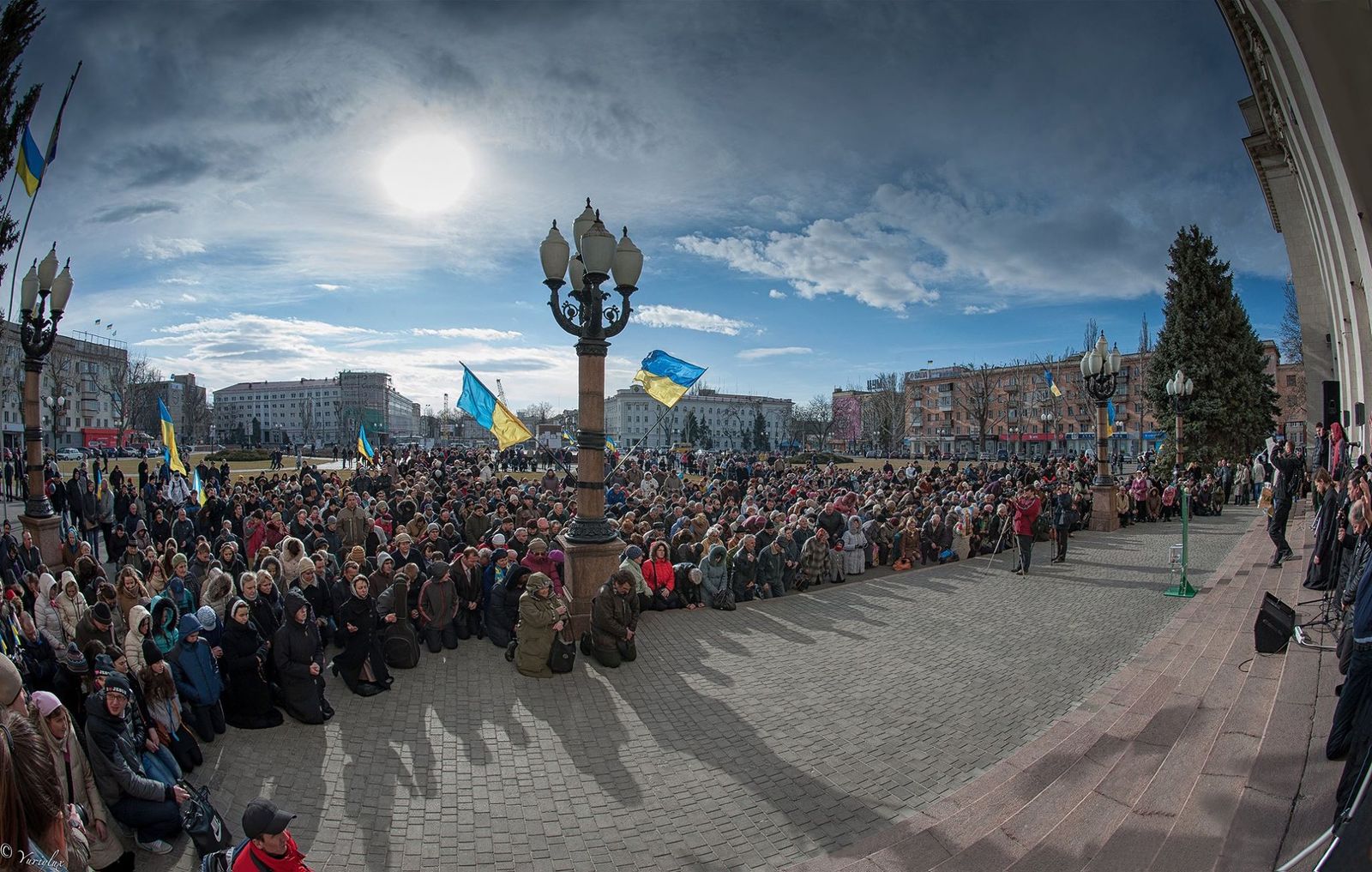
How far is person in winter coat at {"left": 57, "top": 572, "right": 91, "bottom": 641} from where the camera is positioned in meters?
6.75

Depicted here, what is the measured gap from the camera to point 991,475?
89.8ft

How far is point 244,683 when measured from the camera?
6281 mm

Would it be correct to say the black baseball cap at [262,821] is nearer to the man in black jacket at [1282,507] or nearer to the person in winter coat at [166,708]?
the person in winter coat at [166,708]

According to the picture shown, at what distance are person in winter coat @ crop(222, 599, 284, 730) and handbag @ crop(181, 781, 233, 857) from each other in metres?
2.04

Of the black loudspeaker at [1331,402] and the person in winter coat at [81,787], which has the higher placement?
the black loudspeaker at [1331,402]

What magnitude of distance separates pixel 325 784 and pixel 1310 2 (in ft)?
40.9

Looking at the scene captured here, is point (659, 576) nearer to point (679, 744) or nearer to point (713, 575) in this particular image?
point (713, 575)

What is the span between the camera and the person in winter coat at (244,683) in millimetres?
6270

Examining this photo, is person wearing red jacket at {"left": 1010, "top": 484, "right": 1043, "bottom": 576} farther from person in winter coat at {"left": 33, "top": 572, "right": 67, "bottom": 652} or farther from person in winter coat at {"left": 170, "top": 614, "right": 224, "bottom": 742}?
person in winter coat at {"left": 33, "top": 572, "right": 67, "bottom": 652}

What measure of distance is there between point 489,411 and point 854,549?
→ 8.88 metres

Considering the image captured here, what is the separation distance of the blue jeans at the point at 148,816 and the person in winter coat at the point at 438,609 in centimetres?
392

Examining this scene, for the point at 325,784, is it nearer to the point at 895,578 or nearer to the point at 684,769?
the point at 684,769

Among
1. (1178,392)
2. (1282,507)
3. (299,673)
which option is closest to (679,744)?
(299,673)

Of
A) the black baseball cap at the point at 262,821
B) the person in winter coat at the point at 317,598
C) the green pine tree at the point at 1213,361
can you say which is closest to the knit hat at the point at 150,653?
the person in winter coat at the point at 317,598
